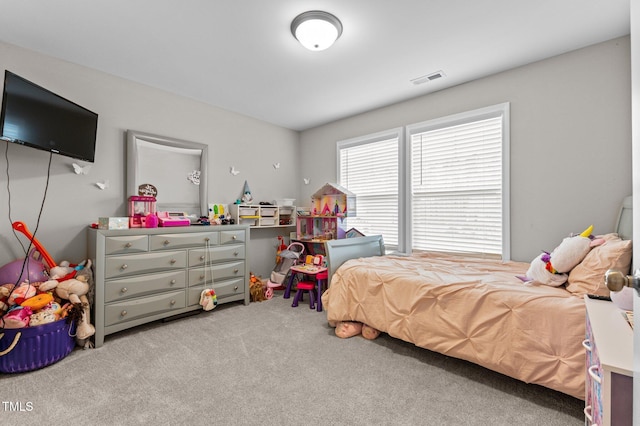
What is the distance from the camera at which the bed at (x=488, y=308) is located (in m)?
1.58

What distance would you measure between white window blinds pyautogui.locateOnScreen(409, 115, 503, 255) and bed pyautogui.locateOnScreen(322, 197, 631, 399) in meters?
0.42

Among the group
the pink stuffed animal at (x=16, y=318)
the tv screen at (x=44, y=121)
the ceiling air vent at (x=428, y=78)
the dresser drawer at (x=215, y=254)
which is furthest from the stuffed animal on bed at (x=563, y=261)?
the tv screen at (x=44, y=121)

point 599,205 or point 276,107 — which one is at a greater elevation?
point 276,107

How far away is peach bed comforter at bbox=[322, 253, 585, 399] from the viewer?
157 cm

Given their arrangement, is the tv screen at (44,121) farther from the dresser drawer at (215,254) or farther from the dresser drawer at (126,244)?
the dresser drawer at (215,254)

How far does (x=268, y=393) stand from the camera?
1.75 m

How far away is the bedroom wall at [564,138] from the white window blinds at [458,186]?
161 mm

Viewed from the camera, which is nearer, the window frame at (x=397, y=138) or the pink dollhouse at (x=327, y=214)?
the window frame at (x=397, y=138)

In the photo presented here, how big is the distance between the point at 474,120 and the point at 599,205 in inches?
50.6

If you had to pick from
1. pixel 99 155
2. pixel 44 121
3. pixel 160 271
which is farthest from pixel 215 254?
pixel 44 121

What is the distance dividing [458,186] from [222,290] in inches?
109

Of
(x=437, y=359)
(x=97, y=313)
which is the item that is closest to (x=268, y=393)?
(x=437, y=359)

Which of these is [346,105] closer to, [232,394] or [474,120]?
[474,120]

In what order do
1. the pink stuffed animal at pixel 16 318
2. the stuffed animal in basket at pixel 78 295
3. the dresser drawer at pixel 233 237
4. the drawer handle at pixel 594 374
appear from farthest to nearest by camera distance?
the dresser drawer at pixel 233 237
the stuffed animal in basket at pixel 78 295
the pink stuffed animal at pixel 16 318
the drawer handle at pixel 594 374
